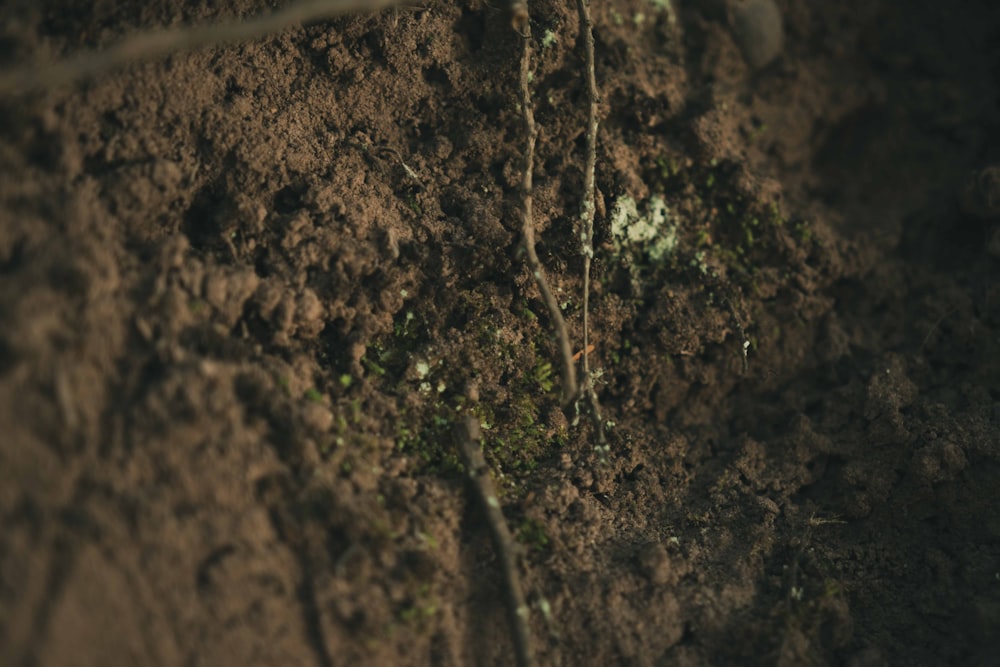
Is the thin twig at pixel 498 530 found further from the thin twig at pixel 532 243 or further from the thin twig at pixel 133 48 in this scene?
the thin twig at pixel 133 48

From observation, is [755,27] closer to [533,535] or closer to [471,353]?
[471,353]

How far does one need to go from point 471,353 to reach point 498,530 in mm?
601

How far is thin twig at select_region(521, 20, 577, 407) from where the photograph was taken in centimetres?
243

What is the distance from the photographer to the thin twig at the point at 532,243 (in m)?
2.43

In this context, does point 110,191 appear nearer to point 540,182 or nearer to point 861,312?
point 540,182

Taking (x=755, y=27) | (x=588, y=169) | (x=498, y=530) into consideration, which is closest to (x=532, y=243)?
(x=588, y=169)

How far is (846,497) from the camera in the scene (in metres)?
2.60

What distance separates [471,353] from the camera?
2537mm

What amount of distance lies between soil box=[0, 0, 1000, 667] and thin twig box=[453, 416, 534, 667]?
0.06 meters

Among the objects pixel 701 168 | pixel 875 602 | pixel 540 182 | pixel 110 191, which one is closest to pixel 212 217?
pixel 110 191

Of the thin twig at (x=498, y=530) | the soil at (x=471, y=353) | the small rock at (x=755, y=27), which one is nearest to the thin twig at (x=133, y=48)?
the soil at (x=471, y=353)

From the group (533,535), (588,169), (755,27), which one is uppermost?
(755,27)

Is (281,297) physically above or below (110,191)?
below

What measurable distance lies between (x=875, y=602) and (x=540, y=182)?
5.86 ft
